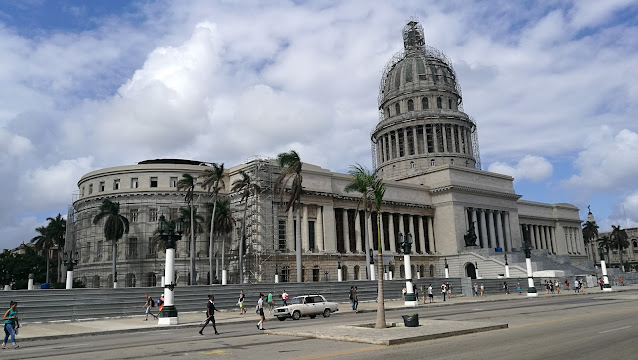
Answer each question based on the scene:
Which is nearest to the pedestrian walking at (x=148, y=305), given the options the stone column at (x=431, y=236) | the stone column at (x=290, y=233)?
the stone column at (x=290, y=233)

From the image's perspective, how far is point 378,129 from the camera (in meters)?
113

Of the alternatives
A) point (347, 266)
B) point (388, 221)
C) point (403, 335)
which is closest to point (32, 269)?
point (347, 266)

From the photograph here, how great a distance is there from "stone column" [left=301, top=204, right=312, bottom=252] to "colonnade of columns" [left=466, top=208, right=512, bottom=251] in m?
30.9

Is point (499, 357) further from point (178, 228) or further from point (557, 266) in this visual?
point (557, 266)

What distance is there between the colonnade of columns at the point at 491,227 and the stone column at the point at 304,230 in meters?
30.9

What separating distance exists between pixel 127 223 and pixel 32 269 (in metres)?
32.5

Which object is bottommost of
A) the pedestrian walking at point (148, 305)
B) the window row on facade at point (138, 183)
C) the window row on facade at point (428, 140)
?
the pedestrian walking at point (148, 305)

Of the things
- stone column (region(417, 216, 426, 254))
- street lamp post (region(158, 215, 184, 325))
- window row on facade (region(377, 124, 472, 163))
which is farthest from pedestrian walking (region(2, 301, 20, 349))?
window row on facade (region(377, 124, 472, 163))

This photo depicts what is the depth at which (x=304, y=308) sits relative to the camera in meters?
30.9

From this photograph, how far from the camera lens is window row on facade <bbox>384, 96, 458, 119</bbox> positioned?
10894 cm

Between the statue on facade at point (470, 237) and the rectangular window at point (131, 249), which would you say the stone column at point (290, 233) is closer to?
the rectangular window at point (131, 249)

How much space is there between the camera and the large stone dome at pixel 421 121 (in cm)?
10525

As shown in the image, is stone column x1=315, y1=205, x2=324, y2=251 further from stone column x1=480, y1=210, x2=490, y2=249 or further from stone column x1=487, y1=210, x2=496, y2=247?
stone column x1=487, y1=210, x2=496, y2=247

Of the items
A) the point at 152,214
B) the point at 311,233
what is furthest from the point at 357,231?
the point at 152,214
